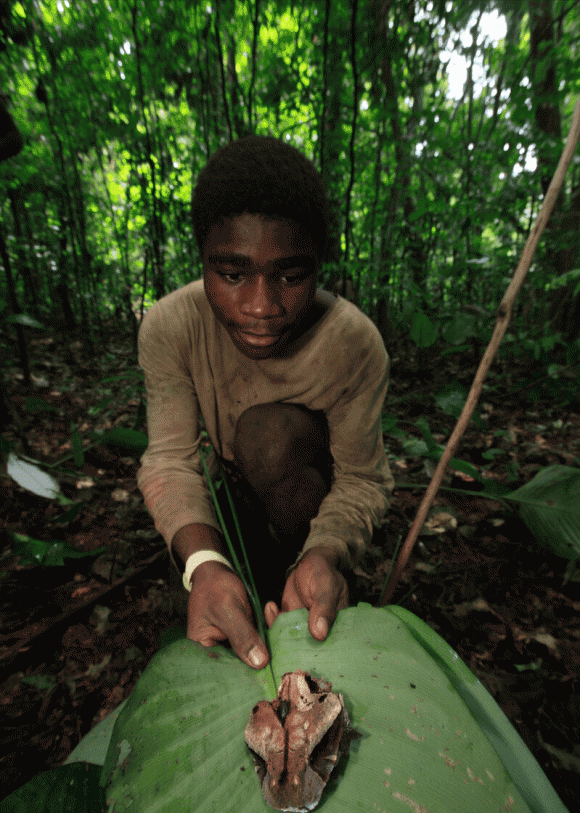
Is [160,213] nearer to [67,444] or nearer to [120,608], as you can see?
[67,444]

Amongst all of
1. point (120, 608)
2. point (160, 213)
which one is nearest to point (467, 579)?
point (120, 608)

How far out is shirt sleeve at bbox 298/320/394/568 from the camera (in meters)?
1.18

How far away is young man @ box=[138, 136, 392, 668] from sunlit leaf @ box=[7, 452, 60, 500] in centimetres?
25

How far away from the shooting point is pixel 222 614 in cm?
74

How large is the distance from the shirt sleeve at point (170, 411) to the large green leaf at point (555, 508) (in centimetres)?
104

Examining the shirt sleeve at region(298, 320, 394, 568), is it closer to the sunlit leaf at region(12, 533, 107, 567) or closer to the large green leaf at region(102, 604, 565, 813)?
the large green leaf at region(102, 604, 565, 813)

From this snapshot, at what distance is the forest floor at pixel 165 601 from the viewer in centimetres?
108

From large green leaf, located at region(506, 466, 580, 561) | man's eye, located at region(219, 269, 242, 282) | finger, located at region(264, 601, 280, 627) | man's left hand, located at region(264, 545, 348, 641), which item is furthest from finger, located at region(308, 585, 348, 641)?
large green leaf, located at region(506, 466, 580, 561)

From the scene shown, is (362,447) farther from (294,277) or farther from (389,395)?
(389,395)

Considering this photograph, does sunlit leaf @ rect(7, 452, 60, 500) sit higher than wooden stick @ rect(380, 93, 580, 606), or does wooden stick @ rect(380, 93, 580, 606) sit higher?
wooden stick @ rect(380, 93, 580, 606)

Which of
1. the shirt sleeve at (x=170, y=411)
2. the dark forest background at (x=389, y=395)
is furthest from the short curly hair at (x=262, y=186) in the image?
the dark forest background at (x=389, y=395)

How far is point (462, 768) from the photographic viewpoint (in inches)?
17.9

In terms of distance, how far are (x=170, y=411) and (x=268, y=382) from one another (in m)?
0.33

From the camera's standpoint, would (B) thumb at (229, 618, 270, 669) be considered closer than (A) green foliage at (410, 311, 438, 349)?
Yes
